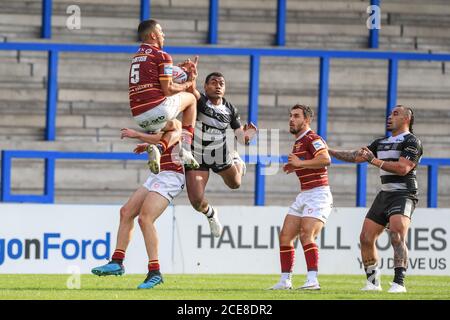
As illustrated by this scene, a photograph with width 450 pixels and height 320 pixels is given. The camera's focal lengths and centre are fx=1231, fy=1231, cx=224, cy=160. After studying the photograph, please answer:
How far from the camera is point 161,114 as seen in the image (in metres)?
10.4

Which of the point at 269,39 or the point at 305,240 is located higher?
the point at 269,39

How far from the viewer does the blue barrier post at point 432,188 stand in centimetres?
1544

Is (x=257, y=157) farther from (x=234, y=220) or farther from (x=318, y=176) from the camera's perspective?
(x=318, y=176)

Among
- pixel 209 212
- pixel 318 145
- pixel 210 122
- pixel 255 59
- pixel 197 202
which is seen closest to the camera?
pixel 318 145

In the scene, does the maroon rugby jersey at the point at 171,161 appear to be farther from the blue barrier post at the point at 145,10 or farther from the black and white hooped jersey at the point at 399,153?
the blue barrier post at the point at 145,10

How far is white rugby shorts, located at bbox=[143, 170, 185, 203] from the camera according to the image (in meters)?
10.3

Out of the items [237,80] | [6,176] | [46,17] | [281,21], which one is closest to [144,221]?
[6,176]

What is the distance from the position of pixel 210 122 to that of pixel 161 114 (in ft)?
3.99

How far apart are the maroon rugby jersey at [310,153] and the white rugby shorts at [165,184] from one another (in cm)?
111

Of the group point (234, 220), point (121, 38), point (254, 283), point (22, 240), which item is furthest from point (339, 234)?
point (121, 38)

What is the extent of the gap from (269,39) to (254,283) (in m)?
6.72

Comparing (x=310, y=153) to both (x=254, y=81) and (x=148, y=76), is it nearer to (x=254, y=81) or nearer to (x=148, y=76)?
(x=148, y=76)

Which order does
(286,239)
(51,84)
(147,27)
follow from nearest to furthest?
(147,27) < (286,239) < (51,84)

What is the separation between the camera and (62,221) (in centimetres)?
1407
